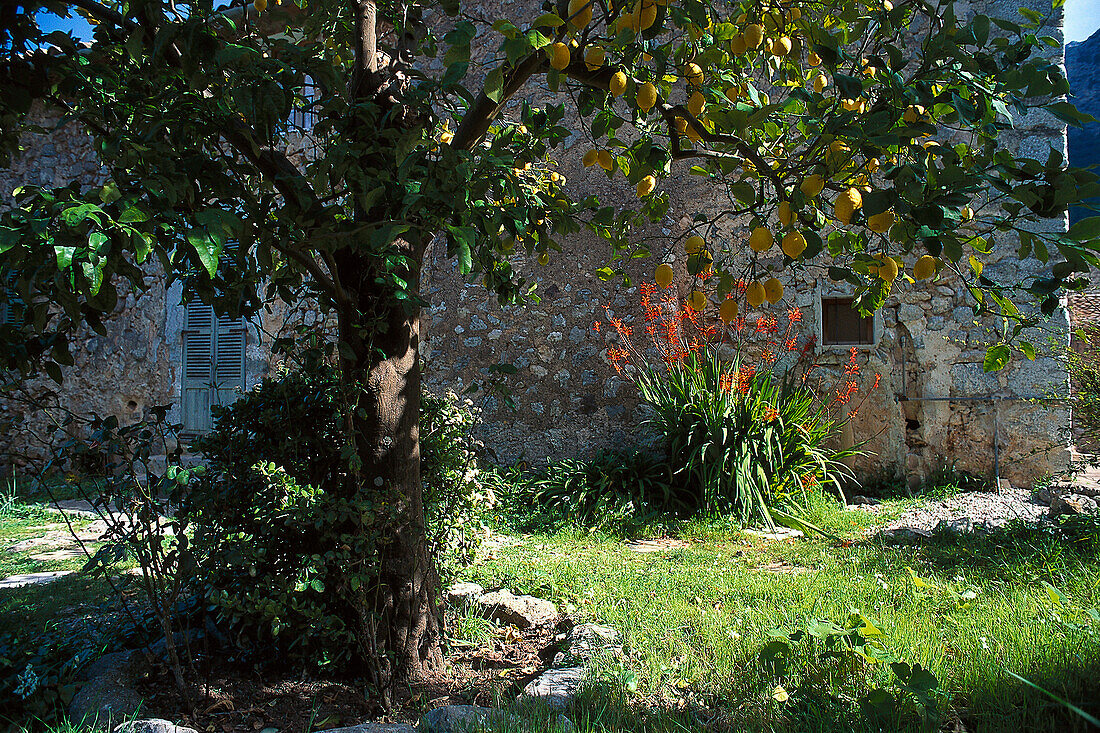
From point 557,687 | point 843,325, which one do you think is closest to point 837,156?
point 557,687

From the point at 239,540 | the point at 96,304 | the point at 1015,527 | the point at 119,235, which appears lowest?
the point at 1015,527

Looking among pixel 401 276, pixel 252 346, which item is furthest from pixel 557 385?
pixel 401 276

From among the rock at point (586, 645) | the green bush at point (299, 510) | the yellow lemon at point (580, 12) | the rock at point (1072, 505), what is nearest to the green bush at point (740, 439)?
the rock at point (1072, 505)

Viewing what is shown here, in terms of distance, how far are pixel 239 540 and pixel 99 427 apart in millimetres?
490

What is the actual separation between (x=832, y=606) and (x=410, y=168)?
214cm

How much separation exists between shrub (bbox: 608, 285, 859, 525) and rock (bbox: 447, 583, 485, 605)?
78.5 inches

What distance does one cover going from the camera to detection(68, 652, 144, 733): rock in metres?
1.72

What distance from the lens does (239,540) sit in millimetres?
1911

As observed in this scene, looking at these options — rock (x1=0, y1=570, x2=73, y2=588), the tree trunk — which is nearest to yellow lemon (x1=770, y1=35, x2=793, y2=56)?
the tree trunk

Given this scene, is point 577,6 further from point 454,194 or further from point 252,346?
point 252,346

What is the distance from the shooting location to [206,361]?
6.53 metres

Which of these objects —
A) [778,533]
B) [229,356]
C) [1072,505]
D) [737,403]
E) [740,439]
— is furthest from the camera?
[229,356]

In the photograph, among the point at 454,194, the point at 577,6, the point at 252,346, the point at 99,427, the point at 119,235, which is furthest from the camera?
the point at 252,346

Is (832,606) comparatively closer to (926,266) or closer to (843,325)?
(926,266)
